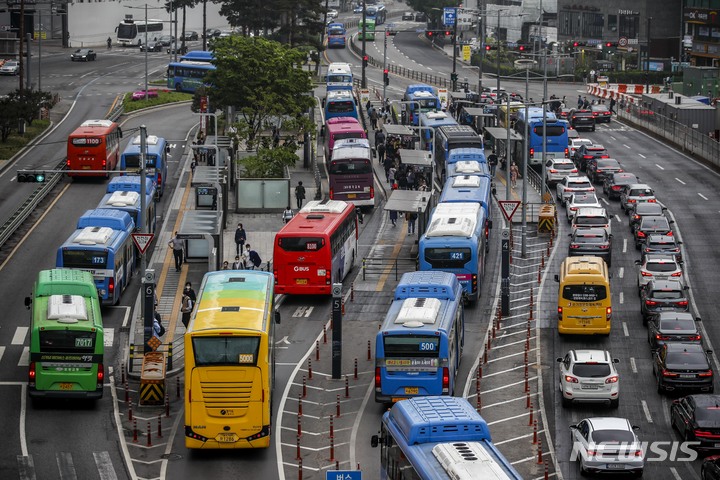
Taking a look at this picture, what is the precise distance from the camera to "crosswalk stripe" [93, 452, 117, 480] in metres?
44.4

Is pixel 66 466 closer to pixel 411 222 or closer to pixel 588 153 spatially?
pixel 411 222

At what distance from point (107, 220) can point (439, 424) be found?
33.2m

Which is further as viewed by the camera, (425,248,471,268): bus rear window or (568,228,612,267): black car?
(568,228,612,267): black car

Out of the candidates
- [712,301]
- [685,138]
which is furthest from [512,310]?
[685,138]

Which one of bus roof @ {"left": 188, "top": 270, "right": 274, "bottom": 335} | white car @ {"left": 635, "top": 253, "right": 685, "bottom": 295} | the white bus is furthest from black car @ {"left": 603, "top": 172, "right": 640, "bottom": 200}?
the white bus

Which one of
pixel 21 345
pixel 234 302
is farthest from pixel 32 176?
pixel 234 302

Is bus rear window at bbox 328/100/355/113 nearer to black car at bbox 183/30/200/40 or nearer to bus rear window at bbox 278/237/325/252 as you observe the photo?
bus rear window at bbox 278/237/325/252

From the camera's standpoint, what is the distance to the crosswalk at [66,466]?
145 feet

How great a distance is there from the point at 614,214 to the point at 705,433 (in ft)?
133

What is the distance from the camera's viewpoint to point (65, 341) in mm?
49406

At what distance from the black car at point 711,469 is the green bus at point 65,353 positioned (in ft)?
67.5

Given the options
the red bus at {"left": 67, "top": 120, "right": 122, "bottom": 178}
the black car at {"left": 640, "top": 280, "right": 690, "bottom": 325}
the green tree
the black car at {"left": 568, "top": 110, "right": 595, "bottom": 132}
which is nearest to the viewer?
the black car at {"left": 640, "top": 280, "right": 690, "bottom": 325}

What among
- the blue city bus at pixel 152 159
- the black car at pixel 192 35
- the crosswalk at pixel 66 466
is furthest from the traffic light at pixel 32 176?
the black car at pixel 192 35

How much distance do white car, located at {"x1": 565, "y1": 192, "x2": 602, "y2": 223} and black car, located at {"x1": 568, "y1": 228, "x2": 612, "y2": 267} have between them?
8.19m
